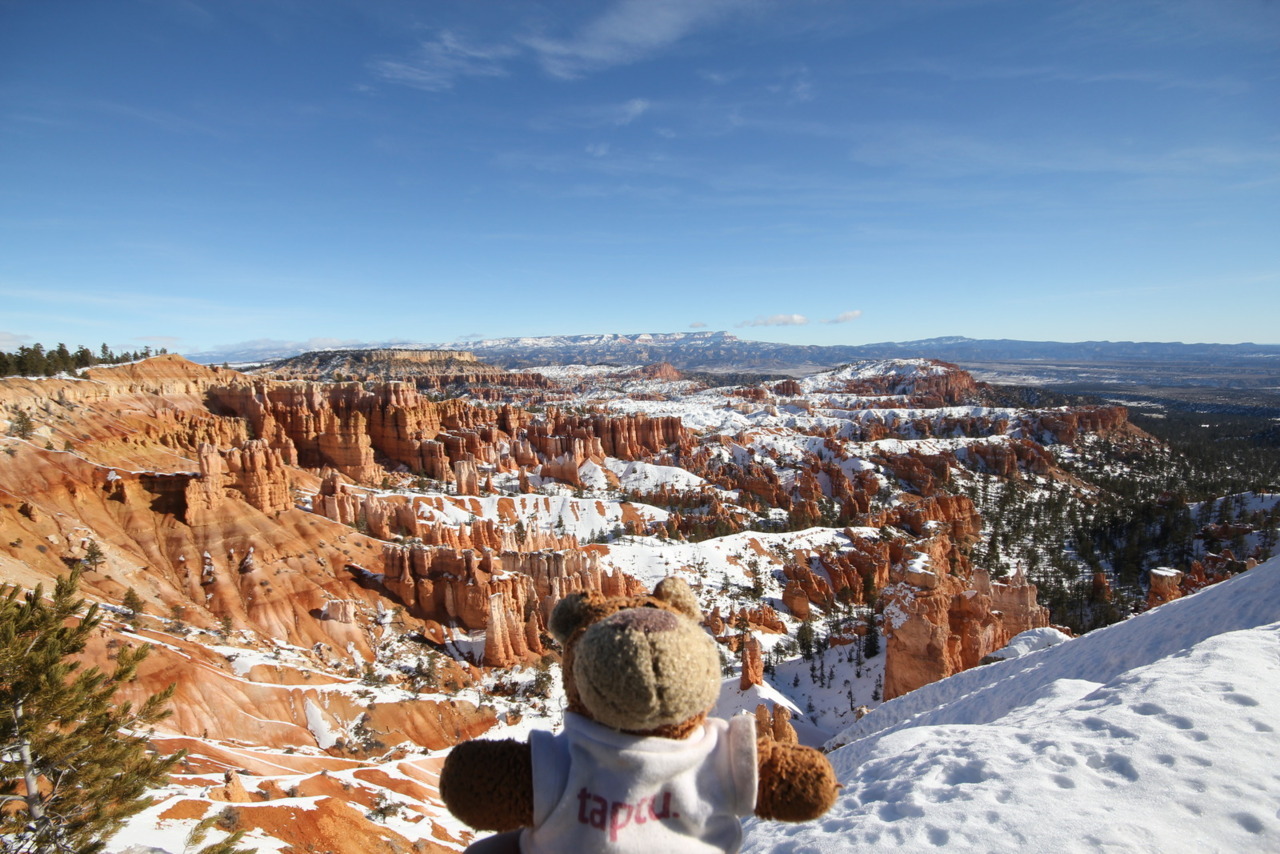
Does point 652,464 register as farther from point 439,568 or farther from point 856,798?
point 856,798

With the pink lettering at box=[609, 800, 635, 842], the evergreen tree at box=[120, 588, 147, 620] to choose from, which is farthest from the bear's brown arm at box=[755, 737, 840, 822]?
the evergreen tree at box=[120, 588, 147, 620]

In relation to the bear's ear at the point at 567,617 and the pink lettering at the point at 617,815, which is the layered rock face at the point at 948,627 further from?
the pink lettering at the point at 617,815

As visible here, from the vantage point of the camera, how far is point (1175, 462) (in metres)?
86.6

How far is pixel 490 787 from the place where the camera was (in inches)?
95.7

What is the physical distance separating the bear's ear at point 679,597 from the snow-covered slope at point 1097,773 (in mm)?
4497

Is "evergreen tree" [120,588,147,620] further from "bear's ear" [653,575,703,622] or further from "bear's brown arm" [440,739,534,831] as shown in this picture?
"bear's ear" [653,575,703,622]

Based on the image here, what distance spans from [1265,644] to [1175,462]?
345 ft

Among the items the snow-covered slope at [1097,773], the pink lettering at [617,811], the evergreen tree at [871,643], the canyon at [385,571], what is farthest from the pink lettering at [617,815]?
the evergreen tree at [871,643]

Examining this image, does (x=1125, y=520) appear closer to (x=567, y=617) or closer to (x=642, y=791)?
(x=567, y=617)

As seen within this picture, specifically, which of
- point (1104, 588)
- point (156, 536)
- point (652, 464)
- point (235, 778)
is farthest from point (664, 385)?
point (235, 778)

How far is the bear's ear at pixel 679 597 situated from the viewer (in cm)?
277

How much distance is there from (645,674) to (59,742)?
26.5ft

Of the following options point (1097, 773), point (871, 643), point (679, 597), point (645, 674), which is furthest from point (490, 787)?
point (871, 643)

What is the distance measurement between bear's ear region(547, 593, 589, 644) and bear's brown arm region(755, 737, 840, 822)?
2.94ft
